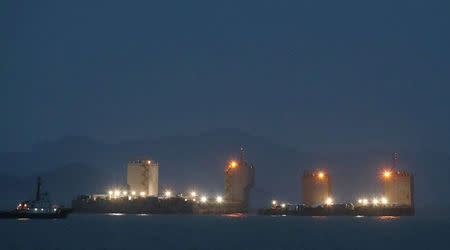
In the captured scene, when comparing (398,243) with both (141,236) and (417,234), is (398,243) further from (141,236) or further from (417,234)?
(141,236)

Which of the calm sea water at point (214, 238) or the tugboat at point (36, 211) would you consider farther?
the tugboat at point (36, 211)

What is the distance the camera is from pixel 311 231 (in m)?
135

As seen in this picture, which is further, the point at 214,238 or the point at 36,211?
the point at 36,211

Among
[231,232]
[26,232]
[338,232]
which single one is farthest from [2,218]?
[338,232]

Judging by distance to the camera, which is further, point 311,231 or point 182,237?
point 311,231

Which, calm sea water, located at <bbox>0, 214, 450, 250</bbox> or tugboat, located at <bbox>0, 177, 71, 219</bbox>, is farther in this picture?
tugboat, located at <bbox>0, 177, 71, 219</bbox>

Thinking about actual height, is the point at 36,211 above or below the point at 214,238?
above

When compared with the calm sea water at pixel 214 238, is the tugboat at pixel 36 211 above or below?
above

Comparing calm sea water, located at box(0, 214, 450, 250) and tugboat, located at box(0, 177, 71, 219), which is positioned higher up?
tugboat, located at box(0, 177, 71, 219)

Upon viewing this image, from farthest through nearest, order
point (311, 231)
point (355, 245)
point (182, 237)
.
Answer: point (311, 231) < point (182, 237) < point (355, 245)

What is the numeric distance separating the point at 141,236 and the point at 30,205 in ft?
196

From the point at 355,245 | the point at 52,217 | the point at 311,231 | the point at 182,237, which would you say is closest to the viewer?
the point at 355,245

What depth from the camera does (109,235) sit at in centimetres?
11900

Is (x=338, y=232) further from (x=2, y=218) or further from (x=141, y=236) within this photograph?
(x=2, y=218)
